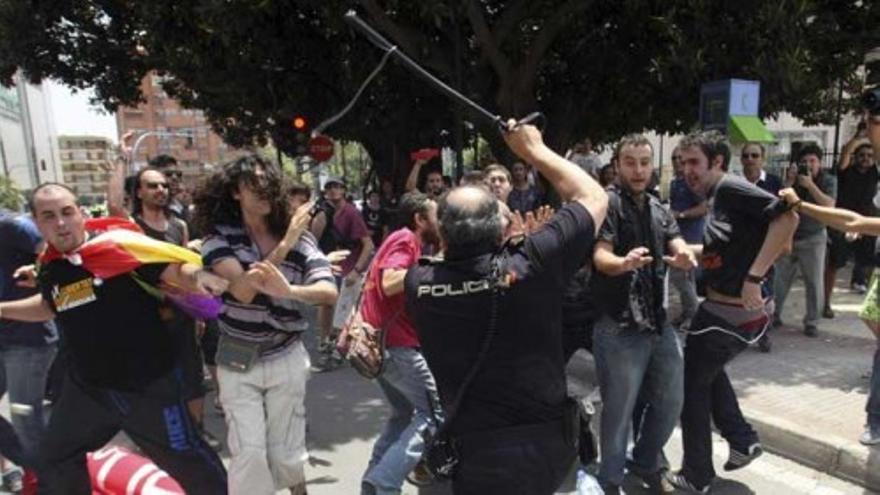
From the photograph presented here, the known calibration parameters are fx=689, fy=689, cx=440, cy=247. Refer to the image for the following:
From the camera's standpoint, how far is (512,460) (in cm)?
218

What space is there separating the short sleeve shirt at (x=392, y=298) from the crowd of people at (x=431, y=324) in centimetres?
1

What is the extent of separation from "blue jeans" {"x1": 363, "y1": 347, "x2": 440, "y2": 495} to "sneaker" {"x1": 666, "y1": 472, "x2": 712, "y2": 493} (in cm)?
138

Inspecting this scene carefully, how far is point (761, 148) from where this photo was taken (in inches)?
233

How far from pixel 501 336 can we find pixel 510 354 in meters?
0.07

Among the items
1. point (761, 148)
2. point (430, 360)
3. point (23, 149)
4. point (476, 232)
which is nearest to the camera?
point (476, 232)

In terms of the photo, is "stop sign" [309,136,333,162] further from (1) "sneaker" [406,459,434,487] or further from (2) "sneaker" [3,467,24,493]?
(1) "sneaker" [406,459,434,487]

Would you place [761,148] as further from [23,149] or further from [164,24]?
[23,149]

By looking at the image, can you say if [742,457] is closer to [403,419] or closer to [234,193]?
[403,419]

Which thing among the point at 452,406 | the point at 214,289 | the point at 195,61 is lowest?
the point at 452,406

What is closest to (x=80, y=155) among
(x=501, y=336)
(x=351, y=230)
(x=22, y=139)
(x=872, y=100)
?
(x=22, y=139)

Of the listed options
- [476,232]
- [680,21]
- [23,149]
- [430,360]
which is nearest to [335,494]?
[430,360]

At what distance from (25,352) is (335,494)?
1.91m

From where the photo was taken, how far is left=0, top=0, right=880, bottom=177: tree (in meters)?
7.96

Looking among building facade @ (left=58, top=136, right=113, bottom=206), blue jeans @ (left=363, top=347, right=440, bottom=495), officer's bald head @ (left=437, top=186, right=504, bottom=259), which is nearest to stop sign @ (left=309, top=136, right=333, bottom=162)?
blue jeans @ (left=363, top=347, right=440, bottom=495)
